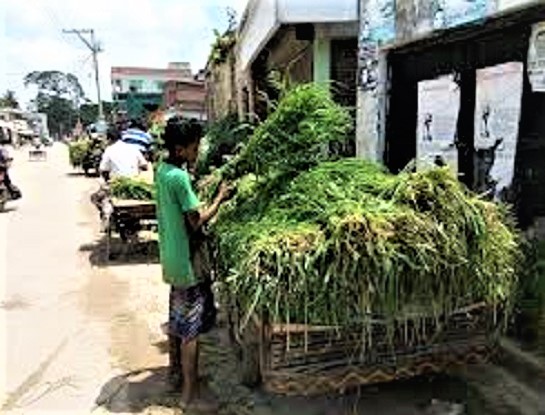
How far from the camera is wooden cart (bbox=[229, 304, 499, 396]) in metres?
3.78

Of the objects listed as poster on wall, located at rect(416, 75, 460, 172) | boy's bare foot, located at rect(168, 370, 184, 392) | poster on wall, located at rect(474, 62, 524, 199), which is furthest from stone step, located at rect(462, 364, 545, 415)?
poster on wall, located at rect(416, 75, 460, 172)

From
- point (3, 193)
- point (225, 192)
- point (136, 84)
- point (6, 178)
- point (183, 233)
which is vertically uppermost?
point (136, 84)

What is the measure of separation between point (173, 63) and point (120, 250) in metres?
70.8

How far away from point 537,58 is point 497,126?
2.34 ft

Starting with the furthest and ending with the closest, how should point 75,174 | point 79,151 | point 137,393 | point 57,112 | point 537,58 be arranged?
point 57,112 → point 79,151 → point 75,174 → point 537,58 → point 137,393

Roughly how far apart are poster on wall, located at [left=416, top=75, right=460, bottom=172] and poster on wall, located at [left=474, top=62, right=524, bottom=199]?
1.30 feet

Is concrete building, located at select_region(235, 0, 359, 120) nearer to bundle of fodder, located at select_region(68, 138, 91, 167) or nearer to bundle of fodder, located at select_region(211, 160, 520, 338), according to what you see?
bundle of fodder, located at select_region(211, 160, 520, 338)

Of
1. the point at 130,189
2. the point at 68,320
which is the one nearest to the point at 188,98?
the point at 130,189

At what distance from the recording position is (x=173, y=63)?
78.8 meters

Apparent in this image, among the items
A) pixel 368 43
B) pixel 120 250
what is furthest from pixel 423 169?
pixel 120 250

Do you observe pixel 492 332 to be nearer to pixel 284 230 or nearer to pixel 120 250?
pixel 284 230

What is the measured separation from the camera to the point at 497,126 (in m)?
5.90

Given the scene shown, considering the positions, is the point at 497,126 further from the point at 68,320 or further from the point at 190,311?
the point at 68,320

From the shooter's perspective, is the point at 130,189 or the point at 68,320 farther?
the point at 130,189
